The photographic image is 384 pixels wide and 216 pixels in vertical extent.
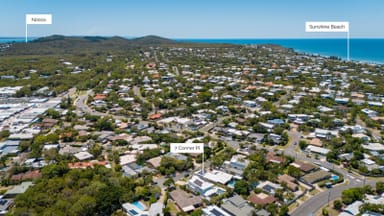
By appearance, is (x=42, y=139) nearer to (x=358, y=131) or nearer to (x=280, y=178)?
(x=280, y=178)

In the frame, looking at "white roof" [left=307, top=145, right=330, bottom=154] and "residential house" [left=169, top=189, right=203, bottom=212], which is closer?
"residential house" [left=169, top=189, right=203, bottom=212]

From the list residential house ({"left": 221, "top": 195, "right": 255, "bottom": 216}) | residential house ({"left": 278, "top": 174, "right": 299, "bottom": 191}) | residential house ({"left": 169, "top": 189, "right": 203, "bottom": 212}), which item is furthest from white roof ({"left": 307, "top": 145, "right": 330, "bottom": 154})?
residential house ({"left": 169, "top": 189, "right": 203, "bottom": 212})

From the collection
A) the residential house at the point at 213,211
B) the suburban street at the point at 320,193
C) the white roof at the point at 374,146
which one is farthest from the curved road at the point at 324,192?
the white roof at the point at 374,146

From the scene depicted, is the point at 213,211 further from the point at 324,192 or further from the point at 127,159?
the point at 127,159

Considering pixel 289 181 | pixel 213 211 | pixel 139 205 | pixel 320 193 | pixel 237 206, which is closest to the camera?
pixel 213 211

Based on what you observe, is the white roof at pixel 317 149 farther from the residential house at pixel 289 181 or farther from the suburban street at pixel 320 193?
the residential house at pixel 289 181

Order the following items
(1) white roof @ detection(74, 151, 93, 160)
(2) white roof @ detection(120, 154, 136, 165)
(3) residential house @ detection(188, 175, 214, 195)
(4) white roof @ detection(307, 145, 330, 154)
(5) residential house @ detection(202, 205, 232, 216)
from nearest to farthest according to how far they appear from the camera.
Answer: (5) residential house @ detection(202, 205, 232, 216) → (3) residential house @ detection(188, 175, 214, 195) → (2) white roof @ detection(120, 154, 136, 165) → (1) white roof @ detection(74, 151, 93, 160) → (4) white roof @ detection(307, 145, 330, 154)

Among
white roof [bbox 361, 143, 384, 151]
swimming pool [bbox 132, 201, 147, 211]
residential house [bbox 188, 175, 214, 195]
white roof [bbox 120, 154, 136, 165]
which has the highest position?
white roof [bbox 361, 143, 384, 151]

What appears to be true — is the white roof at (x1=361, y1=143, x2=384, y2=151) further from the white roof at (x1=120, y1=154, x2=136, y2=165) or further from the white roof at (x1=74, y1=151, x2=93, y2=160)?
the white roof at (x1=74, y1=151, x2=93, y2=160)

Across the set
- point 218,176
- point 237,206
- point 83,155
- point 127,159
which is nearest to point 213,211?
point 237,206

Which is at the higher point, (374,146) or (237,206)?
(374,146)

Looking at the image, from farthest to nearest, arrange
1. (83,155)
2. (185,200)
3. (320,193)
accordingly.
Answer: (83,155) < (320,193) < (185,200)
